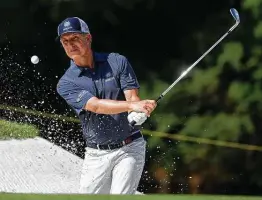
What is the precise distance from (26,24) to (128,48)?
2.50ft

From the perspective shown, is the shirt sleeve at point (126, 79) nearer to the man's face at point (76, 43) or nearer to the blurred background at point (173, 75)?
the man's face at point (76, 43)

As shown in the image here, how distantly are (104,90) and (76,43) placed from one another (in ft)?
1.05

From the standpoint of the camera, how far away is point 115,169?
3.79m

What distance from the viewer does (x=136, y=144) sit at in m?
3.84

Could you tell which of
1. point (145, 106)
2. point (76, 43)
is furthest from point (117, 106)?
point (76, 43)

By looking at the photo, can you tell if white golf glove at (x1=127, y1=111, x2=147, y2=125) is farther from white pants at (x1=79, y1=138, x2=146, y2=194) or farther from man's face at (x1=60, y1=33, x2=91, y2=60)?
man's face at (x1=60, y1=33, x2=91, y2=60)

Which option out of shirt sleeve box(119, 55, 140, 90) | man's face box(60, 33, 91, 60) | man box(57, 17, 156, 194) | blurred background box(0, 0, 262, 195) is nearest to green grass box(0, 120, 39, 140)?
blurred background box(0, 0, 262, 195)

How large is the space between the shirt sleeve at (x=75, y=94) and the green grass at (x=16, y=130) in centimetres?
263

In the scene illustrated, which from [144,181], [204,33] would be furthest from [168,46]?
[144,181]

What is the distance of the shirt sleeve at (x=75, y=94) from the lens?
3.84 meters

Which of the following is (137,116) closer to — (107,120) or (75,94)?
(107,120)

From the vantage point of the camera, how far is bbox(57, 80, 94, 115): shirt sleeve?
151 inches

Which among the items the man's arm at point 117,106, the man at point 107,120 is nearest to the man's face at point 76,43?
the man at point 107,120

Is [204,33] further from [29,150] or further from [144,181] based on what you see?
[29,150]
